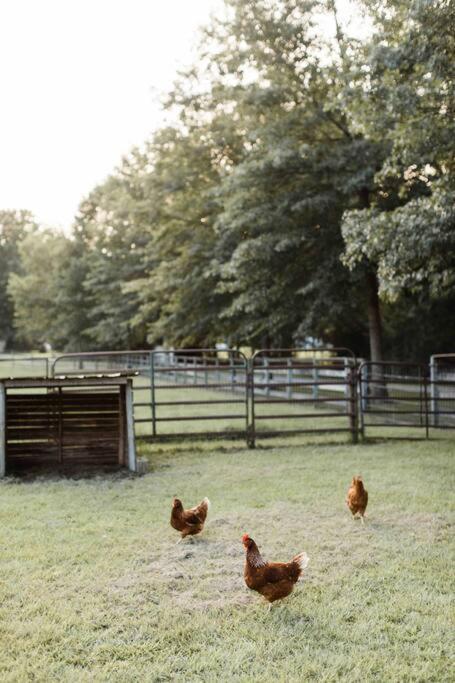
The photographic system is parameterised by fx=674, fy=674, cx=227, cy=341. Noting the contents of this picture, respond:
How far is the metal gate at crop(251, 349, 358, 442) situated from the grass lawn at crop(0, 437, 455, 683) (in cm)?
294

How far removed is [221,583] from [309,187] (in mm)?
14883

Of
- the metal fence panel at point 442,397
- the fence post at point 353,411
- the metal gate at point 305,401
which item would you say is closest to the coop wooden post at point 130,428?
the metal gate at point 305,401

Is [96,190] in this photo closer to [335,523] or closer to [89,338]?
[89,338]

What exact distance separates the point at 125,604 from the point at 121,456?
5.07m

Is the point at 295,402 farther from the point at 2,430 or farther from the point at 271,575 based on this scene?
the point at 271,575

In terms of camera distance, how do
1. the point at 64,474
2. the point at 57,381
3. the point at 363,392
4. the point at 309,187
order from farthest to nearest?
the point at 309,187 → the point at 363,392 → the point at 64,474 → the point at 57,381

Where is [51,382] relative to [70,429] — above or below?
above

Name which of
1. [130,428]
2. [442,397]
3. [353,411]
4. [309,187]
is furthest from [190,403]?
[309,187]

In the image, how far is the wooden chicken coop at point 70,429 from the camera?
30.8 ft

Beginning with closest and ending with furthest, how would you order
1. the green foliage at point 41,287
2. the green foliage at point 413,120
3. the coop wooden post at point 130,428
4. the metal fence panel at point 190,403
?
the coop wooden post at point 130,428
the green foliage at point 413,120
the metal fence panel at point 190,403
the green foliage at point 41,287

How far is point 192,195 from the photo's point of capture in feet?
83.8

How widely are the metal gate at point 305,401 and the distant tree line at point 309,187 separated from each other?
5.45 ft

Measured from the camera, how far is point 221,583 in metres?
5.00

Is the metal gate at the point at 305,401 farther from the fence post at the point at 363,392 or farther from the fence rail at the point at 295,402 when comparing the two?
the fence post at the point at 363,392
